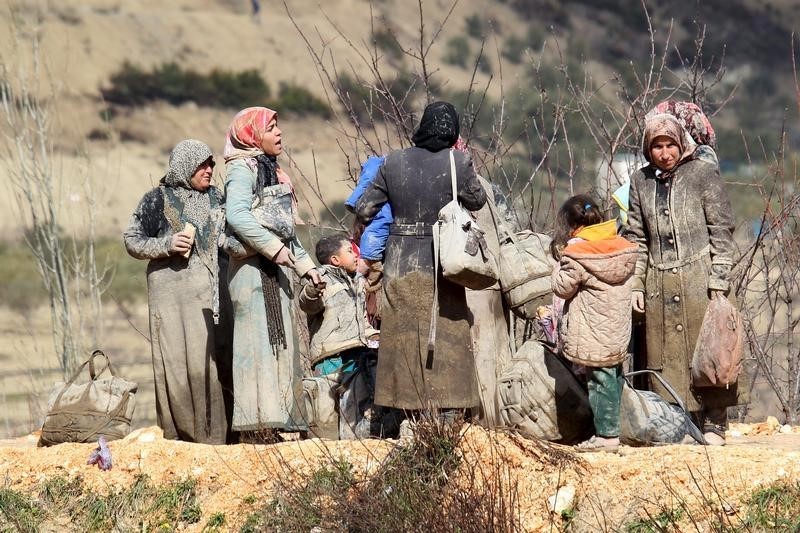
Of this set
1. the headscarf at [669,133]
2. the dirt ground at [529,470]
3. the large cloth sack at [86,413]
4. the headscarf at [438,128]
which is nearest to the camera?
the dirt ground at [529,470]

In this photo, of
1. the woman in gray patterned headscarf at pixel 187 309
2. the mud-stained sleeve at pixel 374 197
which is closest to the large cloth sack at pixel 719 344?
the mud-stained sleeve at pixel 374 197

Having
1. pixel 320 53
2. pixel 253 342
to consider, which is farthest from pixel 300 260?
pixel 320 53

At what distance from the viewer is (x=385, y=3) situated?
51000 millimetres

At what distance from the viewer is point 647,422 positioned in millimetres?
7004

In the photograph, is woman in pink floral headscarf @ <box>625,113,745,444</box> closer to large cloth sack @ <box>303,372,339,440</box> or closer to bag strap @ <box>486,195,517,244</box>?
bag strap @ <box>486,195,517,244</box>

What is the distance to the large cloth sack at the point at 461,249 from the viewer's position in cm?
669

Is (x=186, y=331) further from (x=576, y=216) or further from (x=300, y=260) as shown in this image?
(x=576, y=216)

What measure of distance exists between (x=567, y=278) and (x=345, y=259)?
1544 millimetres

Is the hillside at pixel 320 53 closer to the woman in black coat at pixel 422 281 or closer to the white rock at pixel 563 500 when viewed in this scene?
the woman in black coat at pixel 422 281

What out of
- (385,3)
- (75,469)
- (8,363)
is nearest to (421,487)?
(75,469)

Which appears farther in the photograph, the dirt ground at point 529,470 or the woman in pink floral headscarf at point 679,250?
the woman in pink floral headscarf at point 679,250

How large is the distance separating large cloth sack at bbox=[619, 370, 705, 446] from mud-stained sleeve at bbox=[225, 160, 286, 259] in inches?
75.7

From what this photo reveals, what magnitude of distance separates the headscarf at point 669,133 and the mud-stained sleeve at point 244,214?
6.42 ft

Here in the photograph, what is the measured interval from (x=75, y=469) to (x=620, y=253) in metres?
3.12
